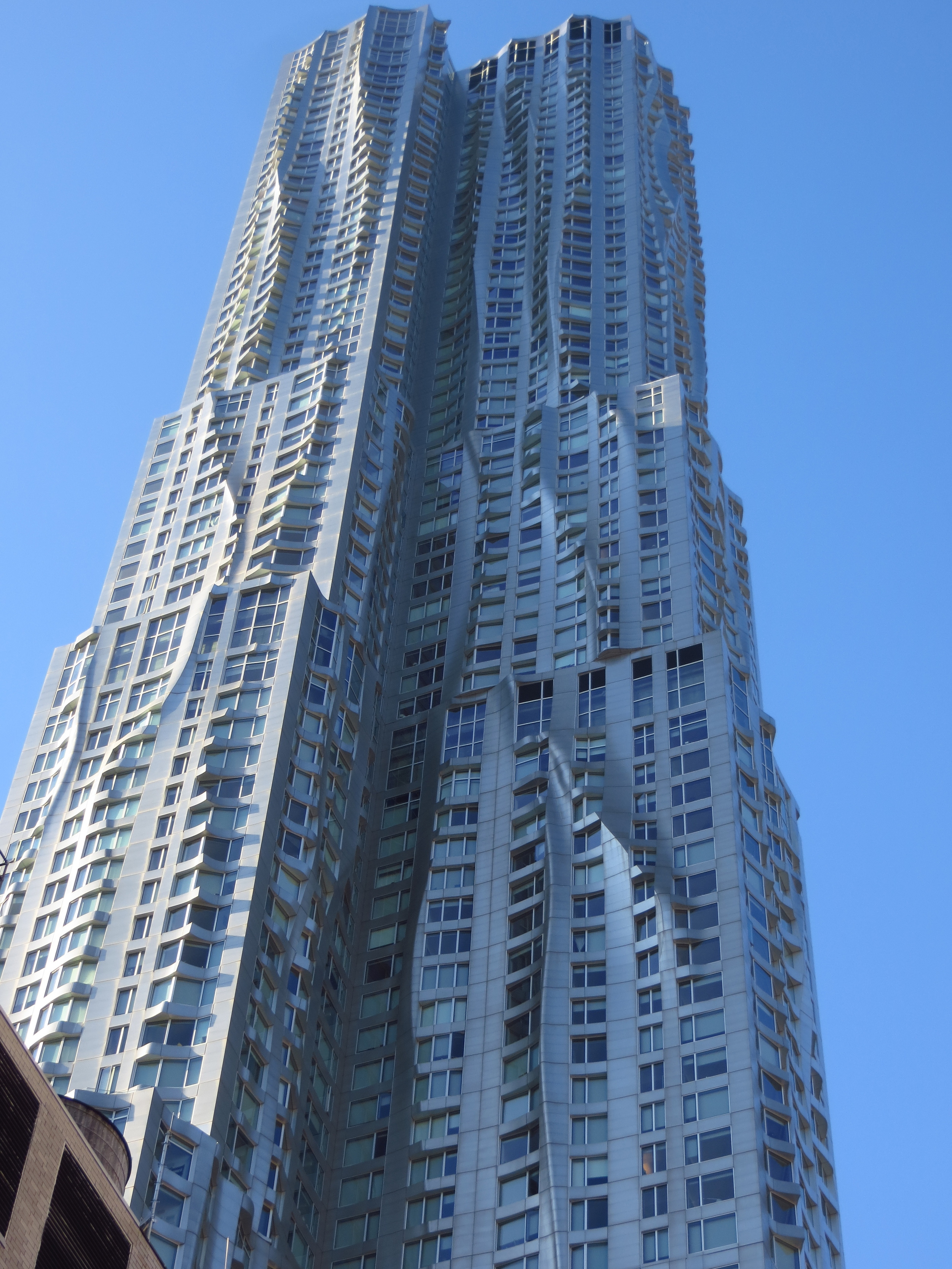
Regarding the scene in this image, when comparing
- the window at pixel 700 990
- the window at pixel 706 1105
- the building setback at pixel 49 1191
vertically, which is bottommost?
the building setback at pixel 49 1191

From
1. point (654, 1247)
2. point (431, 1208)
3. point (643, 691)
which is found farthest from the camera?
point (643, 691)

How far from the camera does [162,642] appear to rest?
10931 centimetres

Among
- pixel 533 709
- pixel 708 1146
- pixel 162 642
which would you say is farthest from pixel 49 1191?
pixel 162 642

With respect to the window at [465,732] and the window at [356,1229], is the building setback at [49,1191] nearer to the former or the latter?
the window at [356,1229]

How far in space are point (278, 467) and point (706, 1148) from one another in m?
57.2

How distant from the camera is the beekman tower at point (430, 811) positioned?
82.8 metres

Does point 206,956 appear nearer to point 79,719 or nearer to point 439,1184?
point 439,1184

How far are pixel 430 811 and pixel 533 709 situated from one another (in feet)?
28.2

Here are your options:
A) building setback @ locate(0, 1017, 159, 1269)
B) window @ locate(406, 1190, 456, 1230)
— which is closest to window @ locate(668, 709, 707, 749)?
window @ locate(406, 1190, 456, 1230)

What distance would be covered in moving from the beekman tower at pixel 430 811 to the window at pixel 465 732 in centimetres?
30

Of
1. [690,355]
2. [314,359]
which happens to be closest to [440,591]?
[314,359]

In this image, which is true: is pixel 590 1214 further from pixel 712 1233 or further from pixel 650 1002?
pixel 650 1002

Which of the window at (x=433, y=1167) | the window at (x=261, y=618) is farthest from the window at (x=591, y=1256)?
the window at (x=261, y=618)

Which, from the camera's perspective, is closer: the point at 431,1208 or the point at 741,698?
the point at 431,1208
